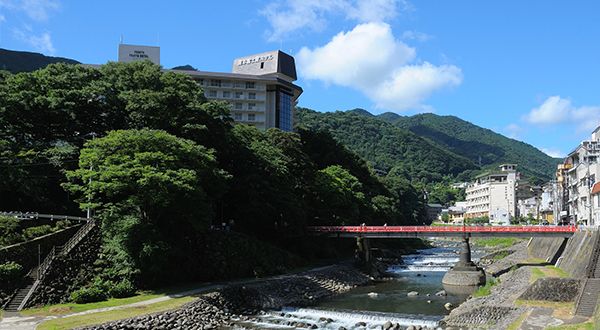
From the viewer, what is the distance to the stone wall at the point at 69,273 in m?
32.2

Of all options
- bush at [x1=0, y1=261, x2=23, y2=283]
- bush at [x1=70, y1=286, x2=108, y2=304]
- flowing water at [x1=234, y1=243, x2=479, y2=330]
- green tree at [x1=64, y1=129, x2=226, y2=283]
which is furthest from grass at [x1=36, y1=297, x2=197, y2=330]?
bush at [x1=0, y1=261, x2=23, y2=283]

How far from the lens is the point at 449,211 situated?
182 metres

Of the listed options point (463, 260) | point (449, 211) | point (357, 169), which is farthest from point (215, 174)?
point (449, 211)

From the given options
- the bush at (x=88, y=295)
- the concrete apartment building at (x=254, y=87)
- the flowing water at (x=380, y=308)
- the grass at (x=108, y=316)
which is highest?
the concrete apartment building at (x=254, y=87)

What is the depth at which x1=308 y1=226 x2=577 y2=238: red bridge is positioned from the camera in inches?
1918

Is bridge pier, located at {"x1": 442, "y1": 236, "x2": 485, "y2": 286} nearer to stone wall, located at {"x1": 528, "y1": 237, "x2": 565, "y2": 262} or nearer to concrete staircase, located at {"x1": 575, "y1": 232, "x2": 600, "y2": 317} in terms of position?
stone wall, located at {"x1": 528, "y1": 237, "x2": 565, "y2": 262}

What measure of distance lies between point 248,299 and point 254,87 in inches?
2445

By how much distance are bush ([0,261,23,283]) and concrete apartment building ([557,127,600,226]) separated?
54382mm

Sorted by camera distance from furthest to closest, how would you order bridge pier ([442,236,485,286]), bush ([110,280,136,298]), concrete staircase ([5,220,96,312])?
1. bridge pier ([442,236,485,286])
2. bush ([110,280,136,298])
3. concrete staircase ([5,220,96,312])

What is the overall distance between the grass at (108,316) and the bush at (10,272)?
6.76 m

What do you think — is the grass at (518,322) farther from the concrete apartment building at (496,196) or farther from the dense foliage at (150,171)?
the concrete apartment building at (496,196)

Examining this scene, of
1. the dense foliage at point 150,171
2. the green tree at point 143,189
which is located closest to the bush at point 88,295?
the dense foliage at point 150,171

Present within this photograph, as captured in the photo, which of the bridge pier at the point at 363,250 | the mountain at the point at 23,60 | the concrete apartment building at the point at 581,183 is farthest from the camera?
the mountain at the point at 23,60

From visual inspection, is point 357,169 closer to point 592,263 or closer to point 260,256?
point 260,256
